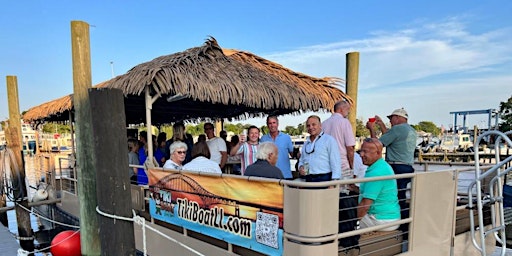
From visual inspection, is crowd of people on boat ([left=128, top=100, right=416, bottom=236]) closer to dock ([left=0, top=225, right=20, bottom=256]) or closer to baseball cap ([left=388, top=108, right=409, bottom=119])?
baseball cap ([left=388, top=108, right=409, bottom=119])

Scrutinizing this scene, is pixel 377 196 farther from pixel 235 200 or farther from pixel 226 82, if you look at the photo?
pixel 226 82

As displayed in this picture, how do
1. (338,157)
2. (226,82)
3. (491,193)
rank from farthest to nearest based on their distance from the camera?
(226,82) → (338,157) → (491,193)

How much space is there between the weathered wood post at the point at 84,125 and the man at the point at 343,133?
325cm

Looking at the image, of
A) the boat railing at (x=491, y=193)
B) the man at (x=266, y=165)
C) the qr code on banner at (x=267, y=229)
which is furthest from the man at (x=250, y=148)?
the boat railing at (x=491, y=193)

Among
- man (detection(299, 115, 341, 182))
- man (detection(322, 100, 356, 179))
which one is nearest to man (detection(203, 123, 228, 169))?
man (detection(322, 100, 356, 179))

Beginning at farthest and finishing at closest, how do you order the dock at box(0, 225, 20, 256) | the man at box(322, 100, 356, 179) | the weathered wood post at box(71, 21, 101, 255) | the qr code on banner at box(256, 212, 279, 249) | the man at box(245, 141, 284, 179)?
the dock at box(0, 225, 20, 256)
the weathered wood post at box(71, 21, 101, 255)
the man at box(322, 100, 356, 179)
the man at box(245, 141, 284, 179)
the qr code on banner at box(256, 212, 279, 249)

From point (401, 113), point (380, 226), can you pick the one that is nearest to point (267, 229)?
point (380, 226)

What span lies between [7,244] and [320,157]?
7.92 metres

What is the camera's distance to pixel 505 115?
115 ft

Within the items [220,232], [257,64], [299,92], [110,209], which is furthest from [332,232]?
[257,64]

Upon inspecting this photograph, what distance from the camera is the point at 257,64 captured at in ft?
22.8

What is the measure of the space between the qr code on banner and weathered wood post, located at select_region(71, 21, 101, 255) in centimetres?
269

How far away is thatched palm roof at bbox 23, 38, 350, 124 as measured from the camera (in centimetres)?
489

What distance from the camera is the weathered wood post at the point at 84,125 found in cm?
458
